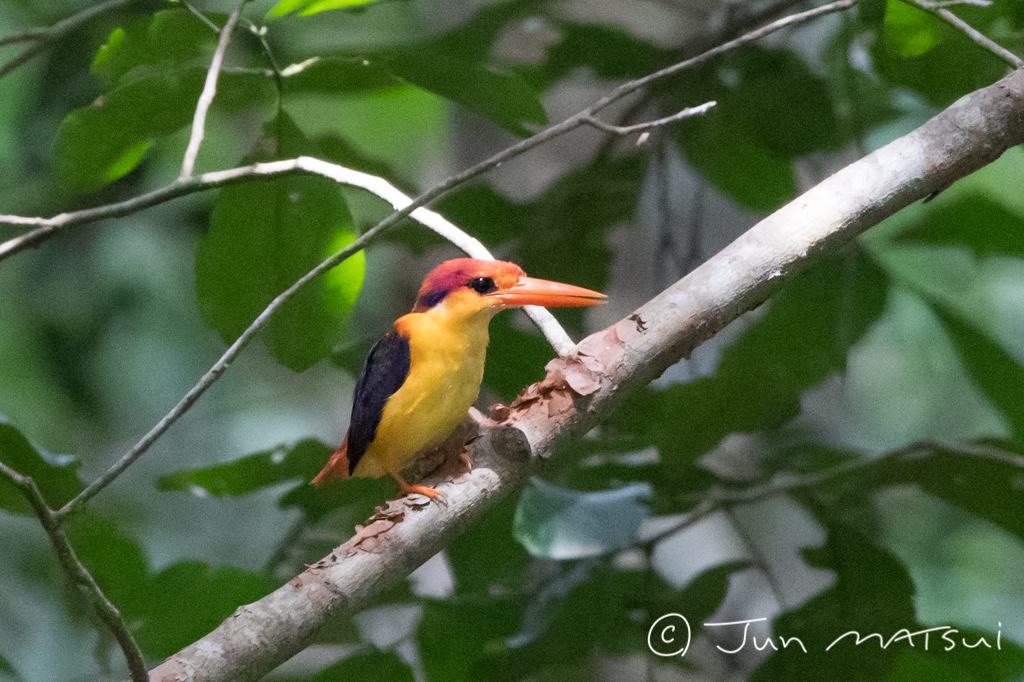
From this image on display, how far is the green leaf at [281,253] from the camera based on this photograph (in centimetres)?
87

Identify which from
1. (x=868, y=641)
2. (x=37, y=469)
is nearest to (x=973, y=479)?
(x=868, y=641)

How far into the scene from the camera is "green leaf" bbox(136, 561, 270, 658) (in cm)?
79

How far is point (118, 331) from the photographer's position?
902 mm

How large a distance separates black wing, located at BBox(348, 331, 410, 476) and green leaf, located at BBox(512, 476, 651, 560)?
10.5 inches

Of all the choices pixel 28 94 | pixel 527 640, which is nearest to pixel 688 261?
pixel 527 640

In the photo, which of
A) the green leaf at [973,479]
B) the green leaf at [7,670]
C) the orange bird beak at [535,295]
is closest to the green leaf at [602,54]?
the orange bird beak at [535,295]

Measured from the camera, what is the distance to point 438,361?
74 centimetres

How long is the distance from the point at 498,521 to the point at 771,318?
0.48 m

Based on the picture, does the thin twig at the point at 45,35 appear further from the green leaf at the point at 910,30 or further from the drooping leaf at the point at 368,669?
the green leaf at the point at 910,30

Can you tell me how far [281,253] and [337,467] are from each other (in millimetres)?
270

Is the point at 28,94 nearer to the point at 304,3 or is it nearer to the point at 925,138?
the point at 304,3

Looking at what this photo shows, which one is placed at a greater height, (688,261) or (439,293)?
(439,293)

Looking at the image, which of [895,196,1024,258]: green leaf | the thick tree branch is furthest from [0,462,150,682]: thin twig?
[895,196,1024,258]: green leaf

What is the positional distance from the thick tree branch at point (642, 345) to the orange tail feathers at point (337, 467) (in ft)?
0.50
